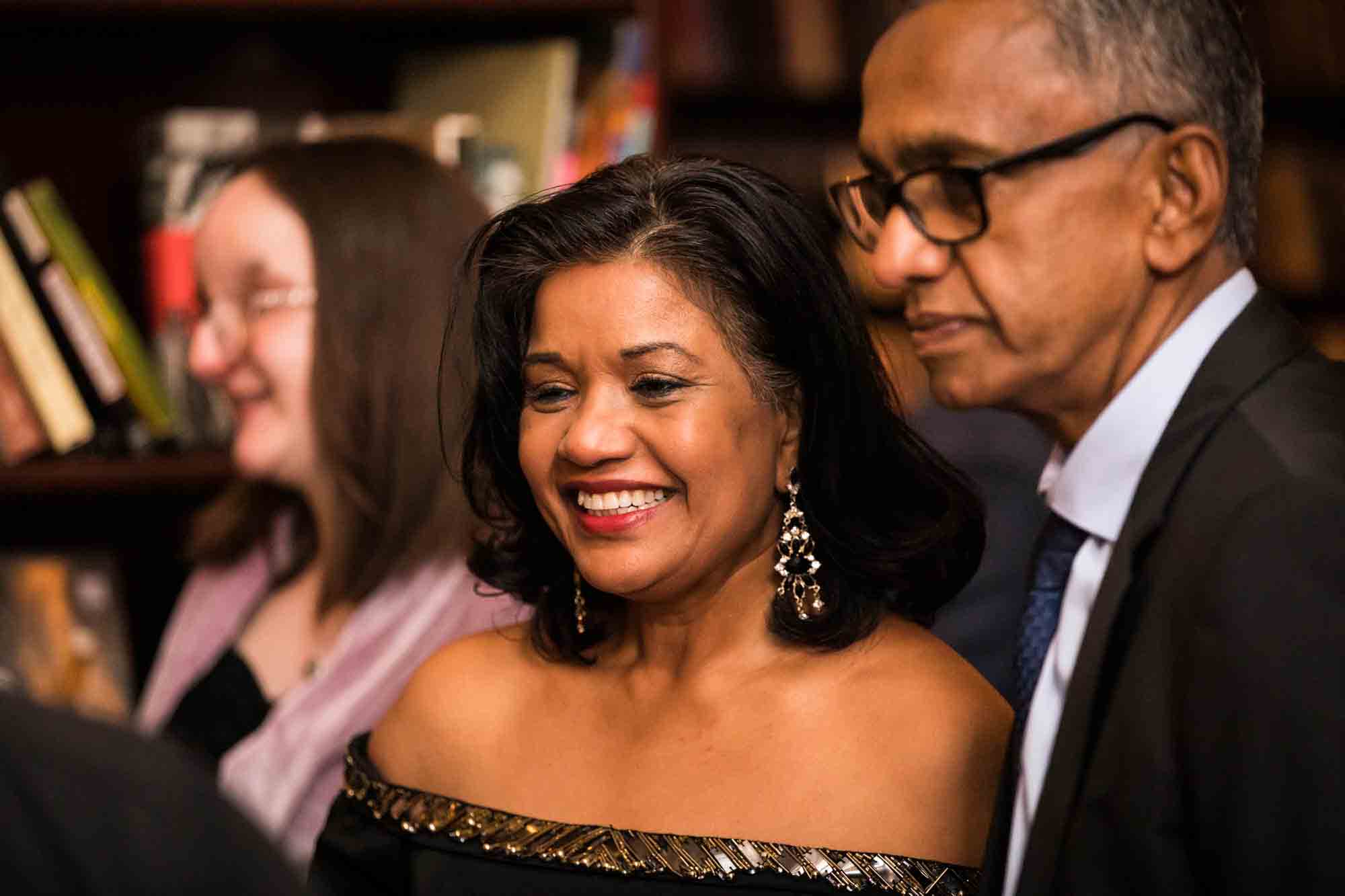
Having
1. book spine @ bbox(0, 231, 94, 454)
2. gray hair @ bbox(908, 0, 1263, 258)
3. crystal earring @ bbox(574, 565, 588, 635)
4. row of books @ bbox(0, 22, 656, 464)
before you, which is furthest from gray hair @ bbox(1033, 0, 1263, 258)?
book spine @ bbox(0, 231, 94, 454)

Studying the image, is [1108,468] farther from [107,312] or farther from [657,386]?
[107,312]

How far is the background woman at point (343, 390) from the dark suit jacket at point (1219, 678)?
3.24 ft

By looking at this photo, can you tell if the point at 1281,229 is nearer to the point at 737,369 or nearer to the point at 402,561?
the point at 402,561

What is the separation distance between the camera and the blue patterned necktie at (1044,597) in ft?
4.31

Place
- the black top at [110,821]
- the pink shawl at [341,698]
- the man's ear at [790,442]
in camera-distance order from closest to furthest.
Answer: the black top at [110,821]
the man's ear at [790,442]
the pink shawl at [341,698]

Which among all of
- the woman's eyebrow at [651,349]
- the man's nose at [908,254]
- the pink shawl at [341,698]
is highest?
the man's nose at [908,254]

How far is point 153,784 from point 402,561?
1482 mm

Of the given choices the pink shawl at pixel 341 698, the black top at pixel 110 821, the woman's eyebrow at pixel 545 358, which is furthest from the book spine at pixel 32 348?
the black top at pixel 110 821

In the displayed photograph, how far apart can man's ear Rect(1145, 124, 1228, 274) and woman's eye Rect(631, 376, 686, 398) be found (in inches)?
14.3

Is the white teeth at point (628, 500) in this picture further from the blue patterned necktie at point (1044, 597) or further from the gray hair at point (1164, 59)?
the gray hair at point (1164, 59)

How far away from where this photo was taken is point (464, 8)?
2.32m

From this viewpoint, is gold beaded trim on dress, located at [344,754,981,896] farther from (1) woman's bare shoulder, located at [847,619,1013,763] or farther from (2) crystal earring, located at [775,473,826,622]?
(2) crystal earring, located at [775,473,826,622]

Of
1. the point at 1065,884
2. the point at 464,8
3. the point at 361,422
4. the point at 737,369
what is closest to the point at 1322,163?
the point at 464,8

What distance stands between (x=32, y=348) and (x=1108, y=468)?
1581mm
